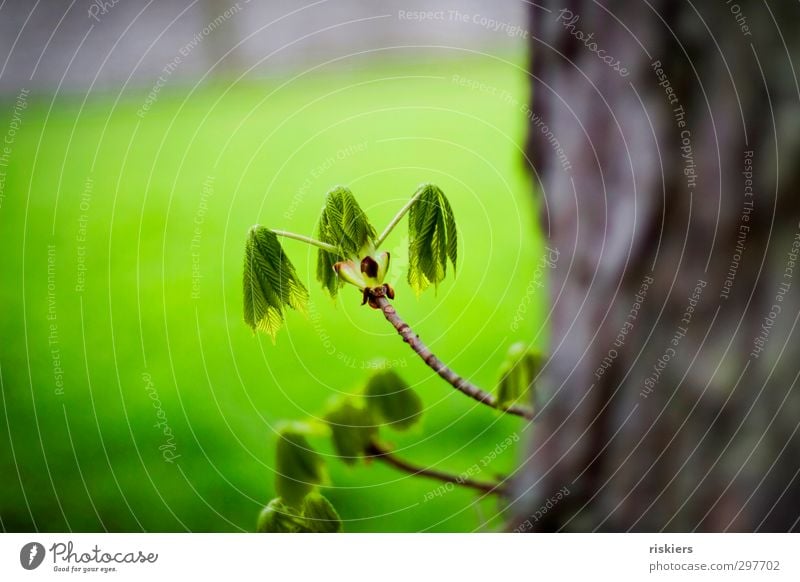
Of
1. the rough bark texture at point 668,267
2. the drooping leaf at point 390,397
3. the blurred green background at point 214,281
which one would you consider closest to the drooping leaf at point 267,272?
the blurred green background at point 214,281

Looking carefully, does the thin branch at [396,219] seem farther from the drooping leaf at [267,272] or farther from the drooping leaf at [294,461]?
the drooping leaf at [294,461]

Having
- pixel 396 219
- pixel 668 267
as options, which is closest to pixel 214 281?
pixel 396 219

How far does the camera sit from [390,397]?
702mm

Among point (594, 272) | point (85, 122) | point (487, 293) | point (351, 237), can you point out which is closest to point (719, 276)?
point (594, 272)

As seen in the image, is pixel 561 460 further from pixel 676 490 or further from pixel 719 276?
pixel 719 276

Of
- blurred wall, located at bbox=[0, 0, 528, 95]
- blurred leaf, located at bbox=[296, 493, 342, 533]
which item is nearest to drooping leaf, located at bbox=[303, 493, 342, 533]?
blurred leaf, located at bbox=[296, 493, 342, 533]

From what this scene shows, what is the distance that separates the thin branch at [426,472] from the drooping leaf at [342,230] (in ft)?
0.59

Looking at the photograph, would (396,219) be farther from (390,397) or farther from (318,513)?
(318,513)

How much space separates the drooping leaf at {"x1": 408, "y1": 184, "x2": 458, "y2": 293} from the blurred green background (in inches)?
0.5

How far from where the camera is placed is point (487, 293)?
0.70 m

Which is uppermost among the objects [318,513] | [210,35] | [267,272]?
[210,35]

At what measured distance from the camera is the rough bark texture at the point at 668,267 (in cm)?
63

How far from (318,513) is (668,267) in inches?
16.0
